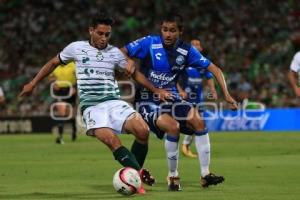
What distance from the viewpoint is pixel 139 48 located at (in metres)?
11.0

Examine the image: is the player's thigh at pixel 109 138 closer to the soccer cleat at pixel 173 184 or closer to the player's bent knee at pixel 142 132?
the player's bent knee at pixel 142 132

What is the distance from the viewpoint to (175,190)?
34.0 feet

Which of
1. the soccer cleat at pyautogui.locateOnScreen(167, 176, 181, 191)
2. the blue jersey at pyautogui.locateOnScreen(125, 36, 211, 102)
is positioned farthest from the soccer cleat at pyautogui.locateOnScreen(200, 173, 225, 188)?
the blue jersey at pyautogui.locateOnScreen(125, 36, 211, 102)

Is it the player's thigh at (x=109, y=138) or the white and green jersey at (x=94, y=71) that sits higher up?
the white and green jersey at (x=94, y=71)

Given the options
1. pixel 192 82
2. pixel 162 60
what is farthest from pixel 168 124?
pixel 192 82

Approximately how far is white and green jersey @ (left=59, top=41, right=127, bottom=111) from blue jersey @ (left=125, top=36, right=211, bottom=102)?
2.24 feet

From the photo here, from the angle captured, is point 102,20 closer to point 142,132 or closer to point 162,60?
point 162,60

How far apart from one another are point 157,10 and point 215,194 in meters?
26.1

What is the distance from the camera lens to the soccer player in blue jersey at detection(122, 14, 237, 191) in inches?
426

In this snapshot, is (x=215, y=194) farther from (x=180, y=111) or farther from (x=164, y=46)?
(x=164, y=46)

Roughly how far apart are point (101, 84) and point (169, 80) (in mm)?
1149

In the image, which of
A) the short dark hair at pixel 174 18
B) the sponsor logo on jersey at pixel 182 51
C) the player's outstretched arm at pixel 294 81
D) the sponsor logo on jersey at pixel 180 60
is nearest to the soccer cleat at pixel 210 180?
the sponsor logo on jersey at pixel 180 60

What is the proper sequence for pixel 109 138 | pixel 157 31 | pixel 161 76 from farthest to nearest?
1. pixel 157 31
2. pixel 161 76
3. pixel 109 138

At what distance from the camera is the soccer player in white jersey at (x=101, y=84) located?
1009cm
